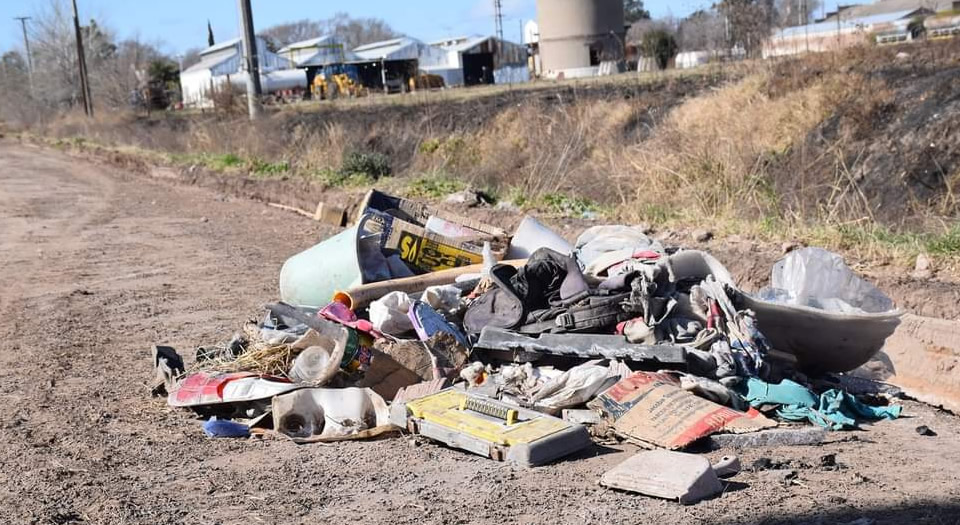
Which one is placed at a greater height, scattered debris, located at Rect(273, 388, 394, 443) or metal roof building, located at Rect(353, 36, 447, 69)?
metal roof building, located at Rect(353, 36, 447, 69)

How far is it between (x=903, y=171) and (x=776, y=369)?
9661 mm

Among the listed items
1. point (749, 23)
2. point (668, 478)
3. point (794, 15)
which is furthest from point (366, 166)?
point (794, 15)

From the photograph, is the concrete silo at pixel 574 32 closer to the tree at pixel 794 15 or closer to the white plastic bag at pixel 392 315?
the tree at pixel 794 15

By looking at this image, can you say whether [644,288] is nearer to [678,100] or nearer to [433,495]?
[433,495]

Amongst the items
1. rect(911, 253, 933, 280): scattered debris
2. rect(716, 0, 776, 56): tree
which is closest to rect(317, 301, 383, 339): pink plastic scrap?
rect(911, 253, 933, 280): scattered debris

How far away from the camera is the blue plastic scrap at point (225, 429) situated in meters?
5.51

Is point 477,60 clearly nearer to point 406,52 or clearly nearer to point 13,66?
point 406,52

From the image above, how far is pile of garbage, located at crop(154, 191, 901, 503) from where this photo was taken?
511cm

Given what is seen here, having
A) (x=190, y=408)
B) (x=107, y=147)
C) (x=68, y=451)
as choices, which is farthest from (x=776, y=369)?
(x=107, y=147)

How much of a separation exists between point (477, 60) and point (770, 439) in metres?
67.5

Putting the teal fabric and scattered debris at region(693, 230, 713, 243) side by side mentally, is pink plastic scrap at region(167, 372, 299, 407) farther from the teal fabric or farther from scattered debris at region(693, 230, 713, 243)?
scattered debris at region(693, 230, 713, 243)

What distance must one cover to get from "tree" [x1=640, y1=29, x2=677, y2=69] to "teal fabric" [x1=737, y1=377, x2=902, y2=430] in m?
31.9

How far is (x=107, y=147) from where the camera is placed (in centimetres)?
3291

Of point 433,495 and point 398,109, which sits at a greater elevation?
point 398,109
